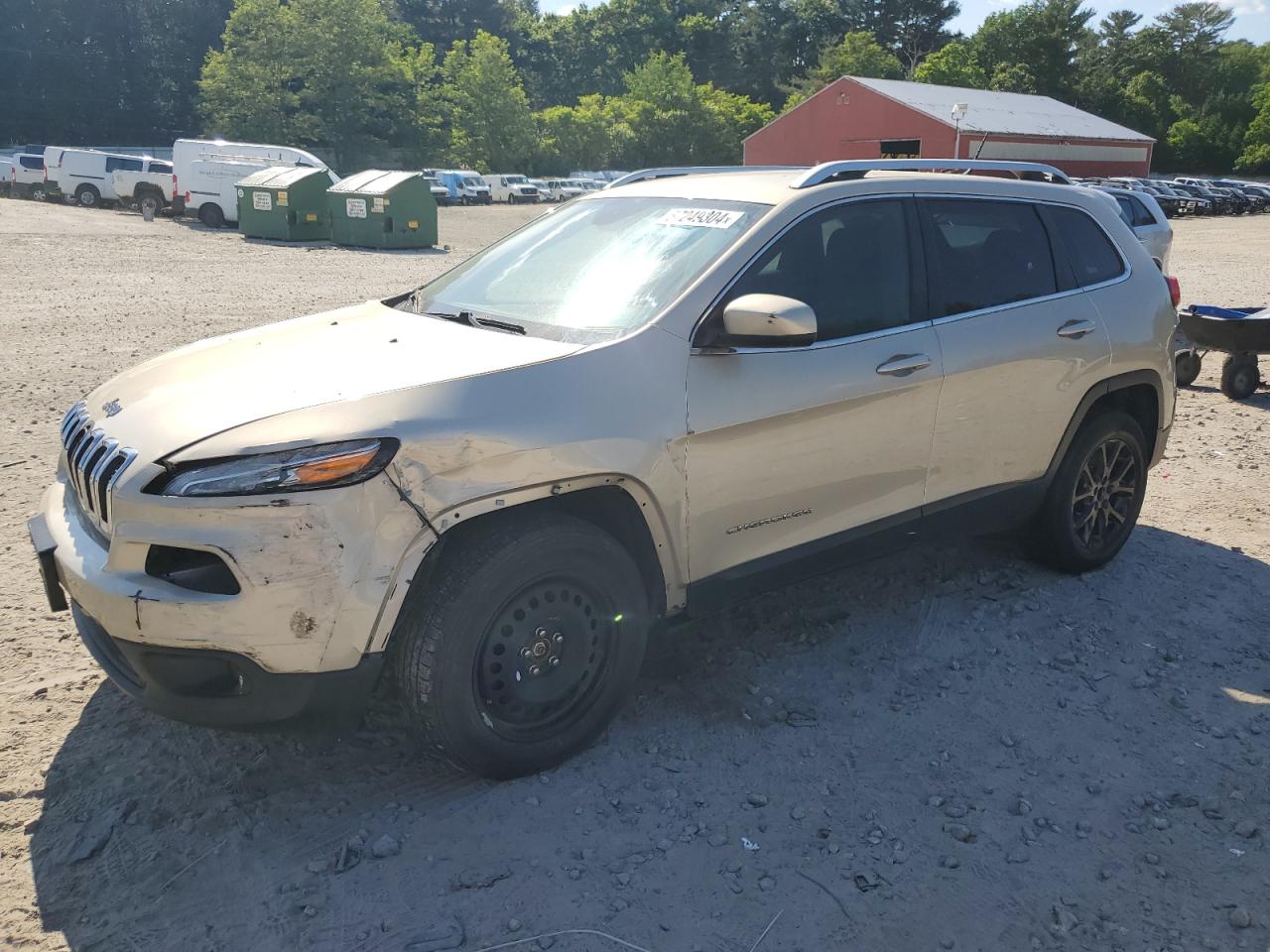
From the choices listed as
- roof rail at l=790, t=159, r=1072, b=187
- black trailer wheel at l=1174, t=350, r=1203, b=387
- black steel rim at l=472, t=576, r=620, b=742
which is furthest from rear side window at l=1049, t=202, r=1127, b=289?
black trailer wheel at l=1174, t=350, r=1203, b=387

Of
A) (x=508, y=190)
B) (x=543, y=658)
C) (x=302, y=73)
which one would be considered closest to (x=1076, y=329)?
(x=543, y=658)

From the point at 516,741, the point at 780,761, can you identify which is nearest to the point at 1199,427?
the point at 780,761

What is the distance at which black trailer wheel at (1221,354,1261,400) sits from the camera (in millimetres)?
8961

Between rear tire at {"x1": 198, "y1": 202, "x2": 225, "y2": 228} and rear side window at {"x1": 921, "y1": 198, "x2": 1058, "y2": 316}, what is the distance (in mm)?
28137

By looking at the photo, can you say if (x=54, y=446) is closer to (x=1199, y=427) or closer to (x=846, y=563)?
(x=846, y=563)

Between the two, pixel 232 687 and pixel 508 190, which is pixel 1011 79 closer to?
pixel 508 190

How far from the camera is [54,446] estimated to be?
6.52 metres

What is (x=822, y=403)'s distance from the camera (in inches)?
142

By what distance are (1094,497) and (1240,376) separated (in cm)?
525

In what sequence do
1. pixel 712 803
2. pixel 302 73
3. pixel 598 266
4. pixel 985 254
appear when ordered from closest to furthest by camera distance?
pixel 712 803 → pixel 598 266 → pixel 985 254 → pixel 302 73

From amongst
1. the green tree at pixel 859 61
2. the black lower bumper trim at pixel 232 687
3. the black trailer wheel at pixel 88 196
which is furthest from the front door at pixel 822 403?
the green tree at pixel 859 61

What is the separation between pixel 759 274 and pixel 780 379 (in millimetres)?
376

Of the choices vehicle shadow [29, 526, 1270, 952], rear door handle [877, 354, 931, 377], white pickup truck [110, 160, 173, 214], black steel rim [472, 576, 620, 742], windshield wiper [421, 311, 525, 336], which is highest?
white pickup truck [110, 160, 173, 214]

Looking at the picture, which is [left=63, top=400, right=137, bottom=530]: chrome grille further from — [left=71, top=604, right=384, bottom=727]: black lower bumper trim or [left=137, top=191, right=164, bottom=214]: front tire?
[left=137, top=191, right=164, bottom=214]: front tire
